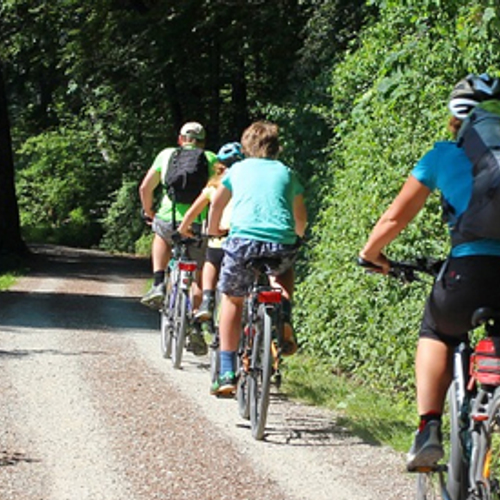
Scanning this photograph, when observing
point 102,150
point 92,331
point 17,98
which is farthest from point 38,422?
point 17,98

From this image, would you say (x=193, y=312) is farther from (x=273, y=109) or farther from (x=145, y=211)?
(x=273, y=109)

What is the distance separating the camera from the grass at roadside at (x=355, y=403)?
8188mm

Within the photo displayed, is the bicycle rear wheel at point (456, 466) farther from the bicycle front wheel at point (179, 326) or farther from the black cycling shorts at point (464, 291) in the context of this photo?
the bicycle front wheel at point (179, 326)

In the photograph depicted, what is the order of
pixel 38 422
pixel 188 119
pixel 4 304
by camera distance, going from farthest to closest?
1. pixel 188 119
2. pixel 4 304
3. pixel 38 422

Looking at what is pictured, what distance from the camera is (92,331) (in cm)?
1429

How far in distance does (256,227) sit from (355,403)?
83.7 inches

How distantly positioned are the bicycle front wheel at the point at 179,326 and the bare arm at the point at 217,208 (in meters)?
1.92

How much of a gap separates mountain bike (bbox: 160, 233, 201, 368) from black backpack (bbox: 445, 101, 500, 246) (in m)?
6.35

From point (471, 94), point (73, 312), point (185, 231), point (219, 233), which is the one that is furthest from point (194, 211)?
point (73, 312)

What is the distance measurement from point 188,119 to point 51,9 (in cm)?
456

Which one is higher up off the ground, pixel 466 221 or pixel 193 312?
pixel 466 221

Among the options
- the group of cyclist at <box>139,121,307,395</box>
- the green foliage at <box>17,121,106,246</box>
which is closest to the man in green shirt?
the group of cyclist at <box>139,121,307,395</box>

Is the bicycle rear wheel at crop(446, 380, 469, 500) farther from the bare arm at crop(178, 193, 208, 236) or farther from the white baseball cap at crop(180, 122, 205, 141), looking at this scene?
the white baseball cap at crop(180, 122, 205, 141)

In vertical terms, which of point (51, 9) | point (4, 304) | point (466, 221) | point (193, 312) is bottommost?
point (4, 304)
